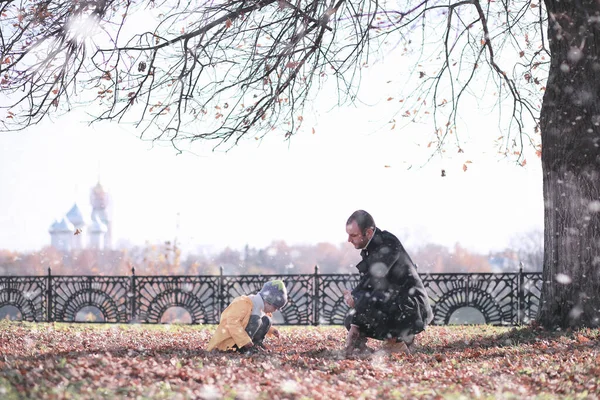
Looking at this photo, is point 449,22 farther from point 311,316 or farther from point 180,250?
point 180,250

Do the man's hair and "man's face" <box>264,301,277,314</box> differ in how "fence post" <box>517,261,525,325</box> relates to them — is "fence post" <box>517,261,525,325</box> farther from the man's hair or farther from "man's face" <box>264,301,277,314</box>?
"man's face" <box>264,301,277,314</box>

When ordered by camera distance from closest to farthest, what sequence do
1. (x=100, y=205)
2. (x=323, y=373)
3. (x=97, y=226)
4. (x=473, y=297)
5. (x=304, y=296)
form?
(x=323, y=373) < (x=473, y=297) < (x=304, y=296) < (x=97, y=226) < (x=100, y=205)

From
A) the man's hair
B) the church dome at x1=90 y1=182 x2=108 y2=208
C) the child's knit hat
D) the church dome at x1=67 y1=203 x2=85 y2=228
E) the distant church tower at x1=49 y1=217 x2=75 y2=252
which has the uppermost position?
the church dome at x1=90 y1=182 x2=108 y2=208

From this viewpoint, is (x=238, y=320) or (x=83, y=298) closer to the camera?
(x=238, y=320)

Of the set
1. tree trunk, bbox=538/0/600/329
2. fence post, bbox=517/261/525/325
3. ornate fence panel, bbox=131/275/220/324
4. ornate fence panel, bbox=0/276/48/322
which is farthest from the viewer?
ornate fence panel, bbox=0/276/48/322

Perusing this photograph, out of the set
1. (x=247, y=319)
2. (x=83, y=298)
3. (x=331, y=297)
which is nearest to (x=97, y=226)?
(x=83, y=298)

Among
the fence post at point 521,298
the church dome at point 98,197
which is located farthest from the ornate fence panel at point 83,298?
the church dome at point 98,197

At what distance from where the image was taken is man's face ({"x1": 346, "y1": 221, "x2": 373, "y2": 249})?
705 centimetres

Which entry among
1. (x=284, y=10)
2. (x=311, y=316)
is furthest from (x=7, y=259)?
(x=284, y=10)

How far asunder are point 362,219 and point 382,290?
82 centimetres

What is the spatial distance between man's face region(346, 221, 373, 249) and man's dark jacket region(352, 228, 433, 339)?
0.07 metres

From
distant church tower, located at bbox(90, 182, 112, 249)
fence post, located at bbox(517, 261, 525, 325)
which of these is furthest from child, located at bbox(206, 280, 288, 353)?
distant church tower, located at bbox(90, 182, 112, 249)

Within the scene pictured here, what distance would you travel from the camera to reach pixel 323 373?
6.02m

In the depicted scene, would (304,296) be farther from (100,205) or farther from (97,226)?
(100,205)
